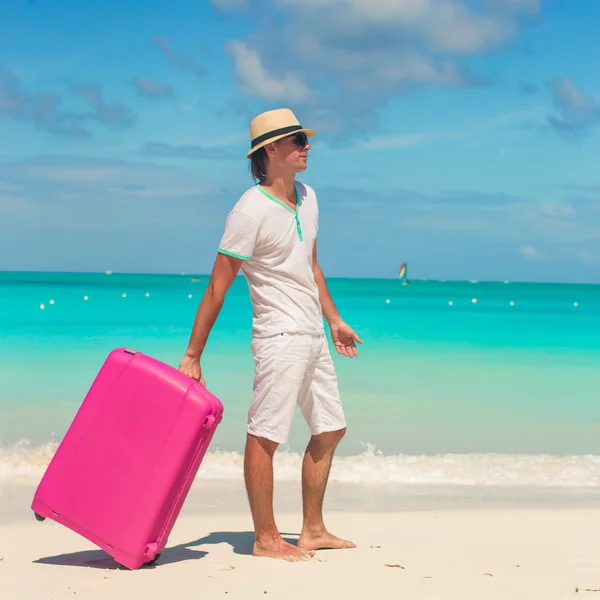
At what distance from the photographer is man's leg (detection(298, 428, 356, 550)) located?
3.37m

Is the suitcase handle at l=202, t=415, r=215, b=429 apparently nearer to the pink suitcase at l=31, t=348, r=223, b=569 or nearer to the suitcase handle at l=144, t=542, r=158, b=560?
the pink suitcase at l=31, t=348, r=223, b=569

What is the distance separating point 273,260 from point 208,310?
286 mm

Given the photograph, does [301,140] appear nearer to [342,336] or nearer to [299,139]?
[299,139]

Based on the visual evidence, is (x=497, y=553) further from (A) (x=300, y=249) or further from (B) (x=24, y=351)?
(B) (x=24, y=351)

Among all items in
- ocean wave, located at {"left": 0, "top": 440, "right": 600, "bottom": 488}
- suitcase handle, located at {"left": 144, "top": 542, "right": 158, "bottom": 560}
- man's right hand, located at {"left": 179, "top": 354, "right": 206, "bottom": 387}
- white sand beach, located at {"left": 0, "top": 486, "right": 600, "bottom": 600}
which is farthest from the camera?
ocean wave, located at {"left": 0, "top": 440, "right": 600, "bottom": 488}

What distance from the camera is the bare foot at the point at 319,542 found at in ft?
11.1

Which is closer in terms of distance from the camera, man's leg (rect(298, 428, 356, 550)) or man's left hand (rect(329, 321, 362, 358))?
man's leg (rect(298, 428, 356, 550))

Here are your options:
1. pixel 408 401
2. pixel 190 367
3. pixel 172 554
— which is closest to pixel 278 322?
pixel 190 367

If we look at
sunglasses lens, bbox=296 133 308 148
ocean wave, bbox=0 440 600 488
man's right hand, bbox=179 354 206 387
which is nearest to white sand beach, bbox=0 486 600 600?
man's right hand, bbox=179 354 206 387

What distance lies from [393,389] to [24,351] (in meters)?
7.61

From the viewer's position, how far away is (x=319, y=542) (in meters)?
3.39

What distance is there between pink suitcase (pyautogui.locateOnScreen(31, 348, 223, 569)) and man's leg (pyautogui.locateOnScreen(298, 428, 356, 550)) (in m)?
0.52

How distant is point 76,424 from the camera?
3051 mm

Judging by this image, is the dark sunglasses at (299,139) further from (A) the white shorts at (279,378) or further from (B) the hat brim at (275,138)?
(A) the white shorts at (279,378)
